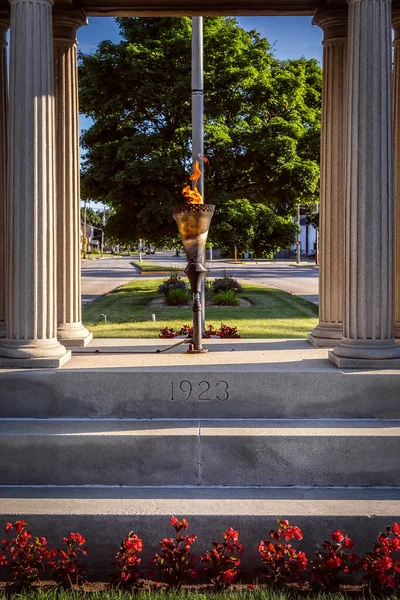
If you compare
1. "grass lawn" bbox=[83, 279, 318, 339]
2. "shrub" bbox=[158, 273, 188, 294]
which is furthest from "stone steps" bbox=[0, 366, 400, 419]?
"shrub" bbox=[158, 273, 188, 294]

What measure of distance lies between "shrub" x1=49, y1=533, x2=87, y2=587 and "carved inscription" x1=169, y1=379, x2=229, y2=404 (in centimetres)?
220

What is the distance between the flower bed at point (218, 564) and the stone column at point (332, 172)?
4578 millimetres

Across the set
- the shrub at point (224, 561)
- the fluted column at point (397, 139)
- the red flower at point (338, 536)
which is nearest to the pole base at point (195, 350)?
the fluted column at point (397, 139)

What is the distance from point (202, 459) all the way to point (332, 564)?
190 centimetres

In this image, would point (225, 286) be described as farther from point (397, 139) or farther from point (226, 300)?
point (397, 139)

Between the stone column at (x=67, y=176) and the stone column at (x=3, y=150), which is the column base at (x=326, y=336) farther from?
the stone column at (x=3, y=150)

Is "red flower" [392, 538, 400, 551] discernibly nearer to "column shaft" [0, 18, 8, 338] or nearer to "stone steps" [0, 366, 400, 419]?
"stone steps" [0, 366, 400, 419]

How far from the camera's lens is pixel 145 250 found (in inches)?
7057

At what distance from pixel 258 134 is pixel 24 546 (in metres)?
21.1

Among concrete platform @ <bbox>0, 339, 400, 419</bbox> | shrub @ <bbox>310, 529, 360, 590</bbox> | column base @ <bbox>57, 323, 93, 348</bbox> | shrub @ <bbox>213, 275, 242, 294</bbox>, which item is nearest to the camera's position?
shrub @ <bbox>310, 529, 360, 590</bbox>

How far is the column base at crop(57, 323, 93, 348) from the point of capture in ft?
33.1

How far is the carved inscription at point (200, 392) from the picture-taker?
769 cm

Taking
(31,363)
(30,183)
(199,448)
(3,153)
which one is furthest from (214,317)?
(199,448)

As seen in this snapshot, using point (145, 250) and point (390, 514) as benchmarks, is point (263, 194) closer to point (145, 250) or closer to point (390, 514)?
point (390, 514)
